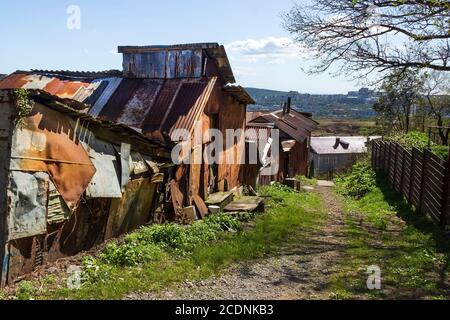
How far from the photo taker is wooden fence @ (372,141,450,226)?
411 inches

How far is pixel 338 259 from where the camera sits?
900 centimetres

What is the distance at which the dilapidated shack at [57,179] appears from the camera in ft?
20.8

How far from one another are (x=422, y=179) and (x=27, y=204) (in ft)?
34.7

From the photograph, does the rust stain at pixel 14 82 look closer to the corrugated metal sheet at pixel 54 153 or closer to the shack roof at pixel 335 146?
the corrugated metal sheet at pixel 54 153

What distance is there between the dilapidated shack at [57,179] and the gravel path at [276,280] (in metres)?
1.87

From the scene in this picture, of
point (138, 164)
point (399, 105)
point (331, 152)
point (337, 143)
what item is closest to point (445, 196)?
point (138, 164)

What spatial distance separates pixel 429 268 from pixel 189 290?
15.0 ft

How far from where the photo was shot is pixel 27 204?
652 centimetres

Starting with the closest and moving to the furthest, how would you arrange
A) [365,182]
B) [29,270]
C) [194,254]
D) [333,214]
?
[29,270]
[194,254]
[333,214]
[365,182]

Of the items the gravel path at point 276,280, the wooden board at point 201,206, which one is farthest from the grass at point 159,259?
the wooden board at point 201,206

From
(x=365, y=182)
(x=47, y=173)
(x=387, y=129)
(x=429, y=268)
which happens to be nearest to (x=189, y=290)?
(x=47, y=173)

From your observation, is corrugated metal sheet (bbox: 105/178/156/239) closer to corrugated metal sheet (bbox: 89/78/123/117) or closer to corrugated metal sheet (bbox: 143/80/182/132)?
corrugated metal sheet (bbox: 143/80/182/132)

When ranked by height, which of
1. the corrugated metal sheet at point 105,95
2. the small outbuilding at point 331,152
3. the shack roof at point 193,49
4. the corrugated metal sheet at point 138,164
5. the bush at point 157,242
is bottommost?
the small outbuilding at point 331,152
